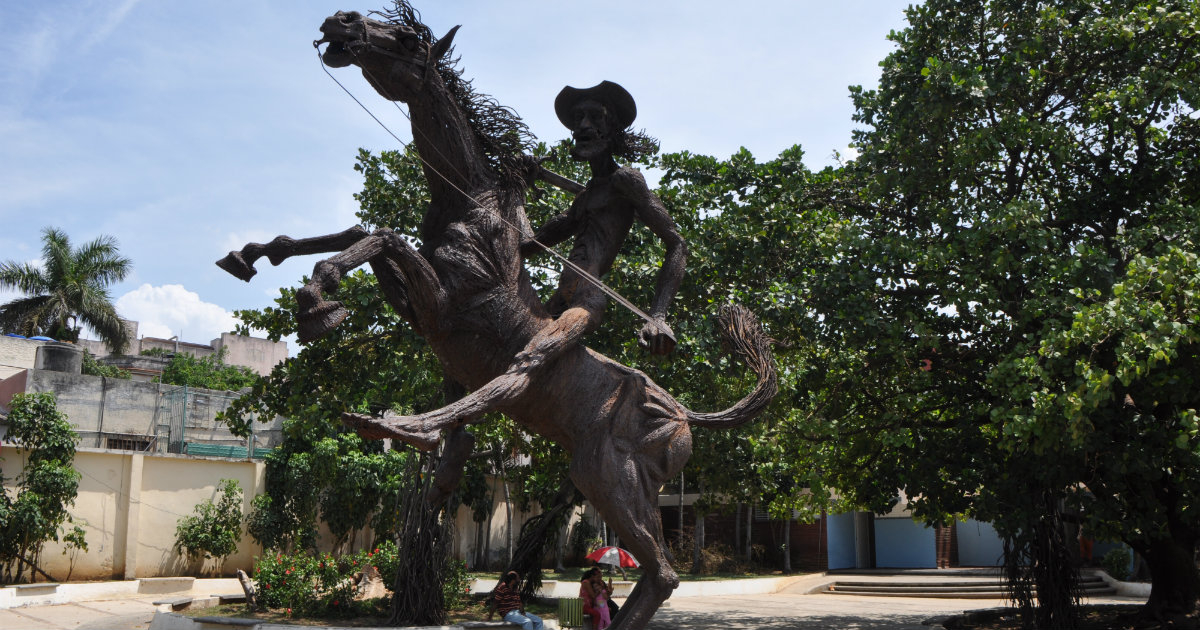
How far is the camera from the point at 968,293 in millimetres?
9430

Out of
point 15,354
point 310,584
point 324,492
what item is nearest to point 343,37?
point 310,584

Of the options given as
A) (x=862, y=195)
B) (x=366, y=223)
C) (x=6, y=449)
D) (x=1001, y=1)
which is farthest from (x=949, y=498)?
(x=6, y=449)

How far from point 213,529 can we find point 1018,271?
16.6 m

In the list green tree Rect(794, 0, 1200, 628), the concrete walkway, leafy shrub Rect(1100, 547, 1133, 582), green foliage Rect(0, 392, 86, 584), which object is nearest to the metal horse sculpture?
green tree Rect(794, 0, 1200, 628)

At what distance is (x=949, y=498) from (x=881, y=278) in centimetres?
278

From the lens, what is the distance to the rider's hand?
471cm

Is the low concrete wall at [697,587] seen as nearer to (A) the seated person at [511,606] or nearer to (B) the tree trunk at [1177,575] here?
(A) the seated person at [511,606]

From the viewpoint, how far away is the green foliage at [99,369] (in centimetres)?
3597

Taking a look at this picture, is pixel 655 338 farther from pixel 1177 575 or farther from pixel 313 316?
pixel 1177 575

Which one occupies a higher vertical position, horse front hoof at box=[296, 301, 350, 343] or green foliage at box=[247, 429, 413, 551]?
horse front hoof at box=[296, 301, 350, 343]

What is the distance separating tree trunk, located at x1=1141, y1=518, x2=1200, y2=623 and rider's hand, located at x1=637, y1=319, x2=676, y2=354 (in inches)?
370

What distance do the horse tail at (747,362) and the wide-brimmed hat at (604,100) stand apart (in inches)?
52.1

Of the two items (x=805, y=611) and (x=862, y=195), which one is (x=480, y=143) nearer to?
(x=862, y=195)

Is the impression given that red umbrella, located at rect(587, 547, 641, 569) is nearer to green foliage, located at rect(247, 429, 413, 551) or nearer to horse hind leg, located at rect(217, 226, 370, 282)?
green foliage, located at rect(247, 429, 413, 551)
